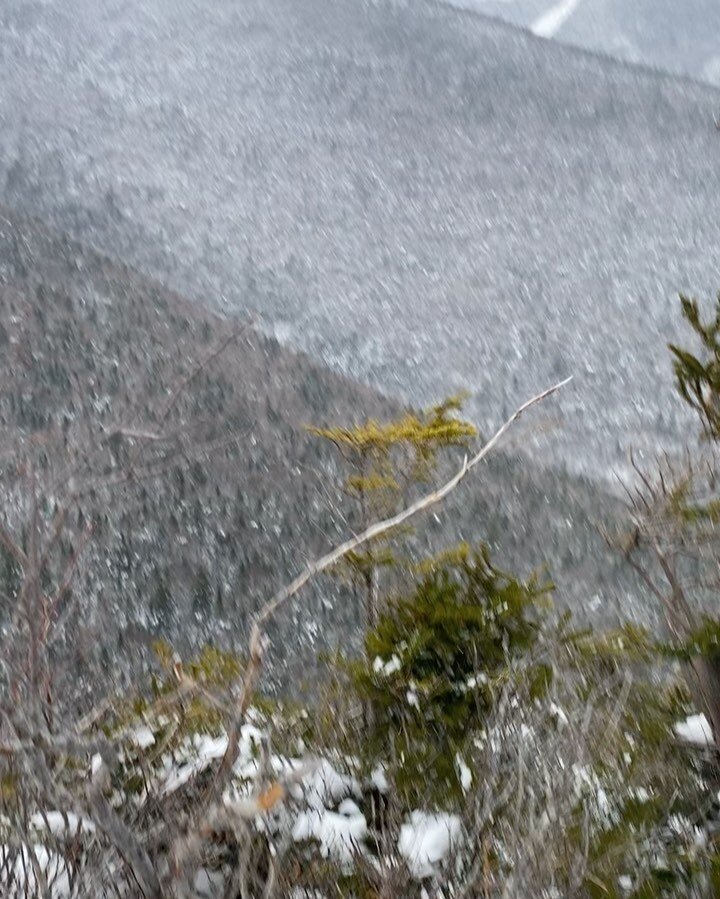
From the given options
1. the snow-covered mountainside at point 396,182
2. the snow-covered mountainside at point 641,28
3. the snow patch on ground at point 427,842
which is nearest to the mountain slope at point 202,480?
the snow-covered mountainside at point 396,182

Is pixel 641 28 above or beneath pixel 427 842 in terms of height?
above

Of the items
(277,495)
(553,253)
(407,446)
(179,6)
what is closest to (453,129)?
(553,253)

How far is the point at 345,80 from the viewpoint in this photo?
35.7 m

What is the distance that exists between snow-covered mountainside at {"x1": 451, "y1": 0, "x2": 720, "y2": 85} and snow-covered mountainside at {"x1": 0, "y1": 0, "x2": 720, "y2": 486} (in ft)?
36.8

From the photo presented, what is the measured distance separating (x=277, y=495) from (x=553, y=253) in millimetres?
17875

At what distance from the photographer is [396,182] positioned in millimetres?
31922

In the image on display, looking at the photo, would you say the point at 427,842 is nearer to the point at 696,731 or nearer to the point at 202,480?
the point at 696,731

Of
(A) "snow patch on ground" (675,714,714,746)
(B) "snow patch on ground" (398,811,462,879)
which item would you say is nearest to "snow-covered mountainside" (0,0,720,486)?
(A) "snow patch on ground" (675,714,714,746)

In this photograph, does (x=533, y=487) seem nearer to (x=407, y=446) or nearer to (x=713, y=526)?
(x=407, y=446)

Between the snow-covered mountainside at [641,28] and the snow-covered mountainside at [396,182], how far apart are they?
36.8 ft

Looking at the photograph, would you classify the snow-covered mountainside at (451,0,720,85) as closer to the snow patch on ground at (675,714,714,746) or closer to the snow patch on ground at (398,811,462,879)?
the snow patch on ground at (675,714,714,746)

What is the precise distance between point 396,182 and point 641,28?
2511 centimetres

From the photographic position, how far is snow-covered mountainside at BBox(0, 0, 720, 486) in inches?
984

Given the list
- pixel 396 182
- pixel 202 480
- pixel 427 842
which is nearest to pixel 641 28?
pixel 396 182
